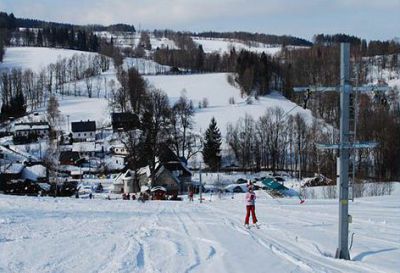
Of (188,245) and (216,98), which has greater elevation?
(216,98)

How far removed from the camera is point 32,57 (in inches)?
7215

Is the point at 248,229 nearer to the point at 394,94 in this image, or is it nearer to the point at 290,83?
the point at 394,94

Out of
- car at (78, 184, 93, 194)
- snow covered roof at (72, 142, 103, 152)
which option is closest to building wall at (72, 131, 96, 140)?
snow covered roof at (72, 142, 103, 152)

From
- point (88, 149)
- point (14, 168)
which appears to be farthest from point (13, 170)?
point (88, 149)

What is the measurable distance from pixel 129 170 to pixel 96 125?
49.1m

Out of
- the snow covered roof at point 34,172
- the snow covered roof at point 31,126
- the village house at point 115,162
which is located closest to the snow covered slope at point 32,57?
the snow covered roof at point 31,126

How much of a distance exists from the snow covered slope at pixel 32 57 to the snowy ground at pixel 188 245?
6114 inches

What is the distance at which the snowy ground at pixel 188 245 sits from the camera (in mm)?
10375

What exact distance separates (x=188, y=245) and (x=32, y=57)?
181602 mm

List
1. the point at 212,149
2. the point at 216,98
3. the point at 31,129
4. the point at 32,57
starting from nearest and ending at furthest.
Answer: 1. the point at 212,149
2. the point at 31,129
3. the point at 216,98
4. the point at 32,57

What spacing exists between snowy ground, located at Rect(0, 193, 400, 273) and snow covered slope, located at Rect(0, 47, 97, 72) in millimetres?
155294

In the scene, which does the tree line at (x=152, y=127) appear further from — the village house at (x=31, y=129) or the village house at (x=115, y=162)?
the village house at (x=31, y=129)

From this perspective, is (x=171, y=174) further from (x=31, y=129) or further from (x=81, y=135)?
(x=31, y=129)

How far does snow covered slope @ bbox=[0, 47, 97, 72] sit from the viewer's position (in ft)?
556
